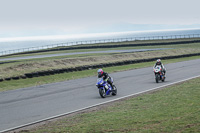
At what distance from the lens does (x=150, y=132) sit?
7.80 m

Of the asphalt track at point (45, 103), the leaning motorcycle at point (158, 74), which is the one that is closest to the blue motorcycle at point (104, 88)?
the asphalt track at point (45, 103)

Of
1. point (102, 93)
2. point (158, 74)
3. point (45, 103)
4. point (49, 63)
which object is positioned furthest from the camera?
point (49, 63)

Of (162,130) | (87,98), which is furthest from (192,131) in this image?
(87,98)

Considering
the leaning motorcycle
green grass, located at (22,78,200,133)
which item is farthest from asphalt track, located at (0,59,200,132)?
the leaning motorcycle

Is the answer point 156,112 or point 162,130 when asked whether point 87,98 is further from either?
point 162,130

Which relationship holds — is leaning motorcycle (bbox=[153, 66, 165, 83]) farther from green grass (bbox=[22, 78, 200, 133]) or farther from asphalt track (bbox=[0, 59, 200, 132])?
green grass (bbox=[22, 78, 200, 133])

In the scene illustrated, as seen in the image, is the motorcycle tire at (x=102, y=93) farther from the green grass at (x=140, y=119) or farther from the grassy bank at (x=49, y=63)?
the grassy bank at (x=49, y=63)

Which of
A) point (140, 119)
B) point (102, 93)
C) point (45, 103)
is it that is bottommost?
point (45, 103)

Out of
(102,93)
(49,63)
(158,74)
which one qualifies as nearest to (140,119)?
(102,93)

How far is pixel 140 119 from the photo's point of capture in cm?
962

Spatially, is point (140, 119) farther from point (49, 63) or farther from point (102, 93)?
point (49, 63)

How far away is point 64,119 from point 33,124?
3.34ft

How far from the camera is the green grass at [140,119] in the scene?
832 cm

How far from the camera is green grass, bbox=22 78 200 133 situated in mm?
8320
